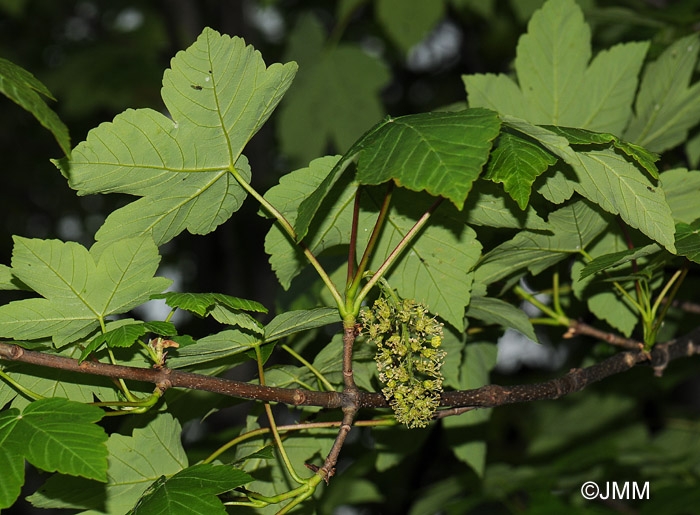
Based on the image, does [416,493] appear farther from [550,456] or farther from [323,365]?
[323,365]

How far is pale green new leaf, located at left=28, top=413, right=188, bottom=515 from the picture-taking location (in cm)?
106

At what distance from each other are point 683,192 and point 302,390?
79 centimetres

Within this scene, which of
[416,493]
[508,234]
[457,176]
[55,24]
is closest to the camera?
[457,176]

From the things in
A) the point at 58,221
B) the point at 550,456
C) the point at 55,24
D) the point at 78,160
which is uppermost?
the point at 55,24

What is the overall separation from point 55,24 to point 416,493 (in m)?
5.26

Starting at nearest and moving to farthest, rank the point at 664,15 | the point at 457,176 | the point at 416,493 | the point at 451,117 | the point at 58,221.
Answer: the point at 457,176
the point at 451,117
the point at 664,15
the point at 416,493
the point at 58,221

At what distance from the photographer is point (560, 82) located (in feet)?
4.53

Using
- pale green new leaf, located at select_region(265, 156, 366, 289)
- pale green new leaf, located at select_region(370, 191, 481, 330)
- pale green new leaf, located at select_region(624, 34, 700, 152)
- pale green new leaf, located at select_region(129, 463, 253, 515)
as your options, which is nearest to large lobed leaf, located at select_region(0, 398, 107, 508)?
pale green new leaf, located at select_region(129, 463, 253, 515)

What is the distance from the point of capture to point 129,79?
4547 millimetres

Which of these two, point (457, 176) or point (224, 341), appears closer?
point (457, 176)

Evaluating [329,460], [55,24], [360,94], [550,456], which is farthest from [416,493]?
[55,24]

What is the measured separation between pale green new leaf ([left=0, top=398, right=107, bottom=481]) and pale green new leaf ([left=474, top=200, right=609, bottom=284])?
0.68 meters

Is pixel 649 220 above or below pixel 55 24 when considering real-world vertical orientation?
below

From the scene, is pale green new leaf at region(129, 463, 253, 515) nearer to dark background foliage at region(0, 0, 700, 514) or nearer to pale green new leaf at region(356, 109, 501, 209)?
pale green new leaf at region(356, 109, 501, 209)
